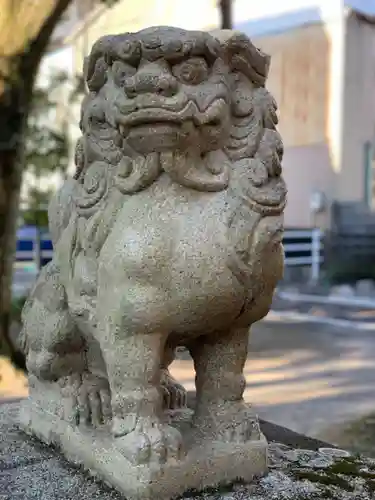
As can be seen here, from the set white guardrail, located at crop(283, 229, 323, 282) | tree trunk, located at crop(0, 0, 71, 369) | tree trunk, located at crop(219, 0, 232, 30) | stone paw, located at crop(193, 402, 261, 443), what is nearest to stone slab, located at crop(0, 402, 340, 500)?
stone paw, located at crop(193, 402, 261, 443)

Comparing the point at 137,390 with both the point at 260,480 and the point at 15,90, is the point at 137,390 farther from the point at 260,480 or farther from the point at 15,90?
the point at 15,90

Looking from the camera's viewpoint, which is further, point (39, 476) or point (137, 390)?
point (39, 476)

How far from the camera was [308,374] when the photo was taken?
4277 millimetres

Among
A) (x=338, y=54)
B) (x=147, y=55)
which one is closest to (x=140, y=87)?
(x=147, y=55)

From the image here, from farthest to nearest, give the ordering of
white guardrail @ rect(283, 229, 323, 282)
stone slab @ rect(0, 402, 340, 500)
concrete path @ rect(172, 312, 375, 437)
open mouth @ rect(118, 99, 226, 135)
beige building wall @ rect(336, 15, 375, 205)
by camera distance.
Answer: beige building wall @ rect(336, 15, 375, 205) < white guardrail @ rect(283, 229, 323, 282) < concrete path @ rect(172, 312, 375, 437) < stone slab @ rect(0, 402, 340, 500) < open mouth @ rect(118, 99, 226, 135)

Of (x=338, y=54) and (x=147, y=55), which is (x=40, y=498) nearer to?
(x=147, y=55)

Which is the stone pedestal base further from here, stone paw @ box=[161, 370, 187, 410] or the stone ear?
the stone ear

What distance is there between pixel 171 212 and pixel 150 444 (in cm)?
39

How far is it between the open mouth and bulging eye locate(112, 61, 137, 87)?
0.08 metres

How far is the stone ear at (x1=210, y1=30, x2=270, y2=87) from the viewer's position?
1171mm

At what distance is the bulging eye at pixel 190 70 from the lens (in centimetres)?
114

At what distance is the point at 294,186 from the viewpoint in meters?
9.81

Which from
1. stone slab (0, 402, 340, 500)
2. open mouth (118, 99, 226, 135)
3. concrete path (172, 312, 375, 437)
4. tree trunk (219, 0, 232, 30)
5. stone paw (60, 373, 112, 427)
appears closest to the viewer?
open mouth (118, 99, 226, 135)

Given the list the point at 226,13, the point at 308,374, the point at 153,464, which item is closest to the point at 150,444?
the point at 153,464
